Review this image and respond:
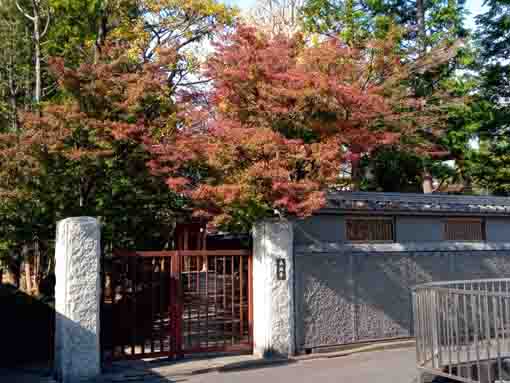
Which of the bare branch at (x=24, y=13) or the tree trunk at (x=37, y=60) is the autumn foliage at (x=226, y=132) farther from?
the bare branch at (x=24, y=13)

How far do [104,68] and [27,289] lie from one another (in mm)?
8817

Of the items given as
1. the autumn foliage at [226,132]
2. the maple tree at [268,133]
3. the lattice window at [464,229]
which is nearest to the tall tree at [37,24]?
the autumn foliage at [226,132]

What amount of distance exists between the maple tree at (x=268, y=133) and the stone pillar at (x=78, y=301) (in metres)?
2.14

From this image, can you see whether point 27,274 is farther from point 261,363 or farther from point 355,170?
point 355,170

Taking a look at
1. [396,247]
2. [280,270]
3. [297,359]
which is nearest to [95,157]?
[280,270]

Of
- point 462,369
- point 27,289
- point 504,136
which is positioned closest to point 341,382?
point 462,369

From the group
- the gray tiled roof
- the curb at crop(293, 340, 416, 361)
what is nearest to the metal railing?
the curb at crop(293, 340, 416, 361)

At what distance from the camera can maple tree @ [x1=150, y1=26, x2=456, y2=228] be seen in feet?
31.3

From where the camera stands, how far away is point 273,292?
10.0 meters

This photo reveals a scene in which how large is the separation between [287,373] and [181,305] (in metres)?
2.32

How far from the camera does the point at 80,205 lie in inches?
450

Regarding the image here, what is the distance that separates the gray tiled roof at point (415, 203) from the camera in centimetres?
1090

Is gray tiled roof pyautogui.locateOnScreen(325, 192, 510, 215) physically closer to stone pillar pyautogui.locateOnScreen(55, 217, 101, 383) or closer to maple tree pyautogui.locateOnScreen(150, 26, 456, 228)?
maple tree pyautogui.locateOnScreen(150, 26, 456, 228)

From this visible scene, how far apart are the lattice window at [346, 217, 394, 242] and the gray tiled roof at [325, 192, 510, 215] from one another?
40cm
